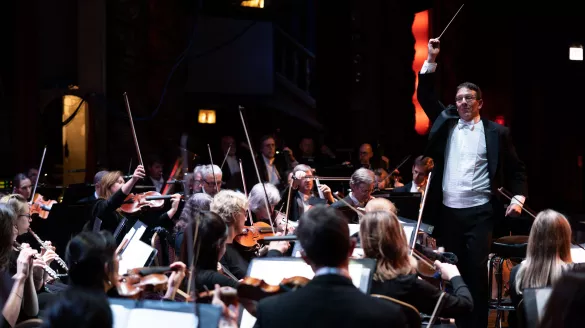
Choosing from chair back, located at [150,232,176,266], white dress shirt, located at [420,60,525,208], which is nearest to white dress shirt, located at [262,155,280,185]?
chair back, located at [150,232,176,266]

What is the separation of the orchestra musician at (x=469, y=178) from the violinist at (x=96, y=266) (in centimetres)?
208

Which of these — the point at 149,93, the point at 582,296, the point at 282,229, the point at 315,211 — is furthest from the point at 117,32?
the point at 582,296

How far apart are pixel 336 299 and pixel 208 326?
43cm

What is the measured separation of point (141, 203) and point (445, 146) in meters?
3.07

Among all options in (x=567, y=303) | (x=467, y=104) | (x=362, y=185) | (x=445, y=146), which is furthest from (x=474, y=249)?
(x=567, y=303)

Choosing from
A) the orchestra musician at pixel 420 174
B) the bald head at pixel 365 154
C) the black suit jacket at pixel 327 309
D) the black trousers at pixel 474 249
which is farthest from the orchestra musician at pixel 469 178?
the bald head at pixel 365 154

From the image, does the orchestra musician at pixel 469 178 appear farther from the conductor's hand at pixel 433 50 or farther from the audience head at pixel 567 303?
the audience head at pixel 567 303

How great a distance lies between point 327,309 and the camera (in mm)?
2340

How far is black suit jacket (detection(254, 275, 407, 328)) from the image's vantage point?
233 centimetres

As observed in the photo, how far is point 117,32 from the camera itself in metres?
10.0

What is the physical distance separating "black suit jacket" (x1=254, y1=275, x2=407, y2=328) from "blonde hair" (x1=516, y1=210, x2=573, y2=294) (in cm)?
157

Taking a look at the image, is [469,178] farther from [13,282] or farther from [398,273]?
[13,282]

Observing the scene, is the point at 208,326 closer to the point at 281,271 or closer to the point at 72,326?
the point at 72,326

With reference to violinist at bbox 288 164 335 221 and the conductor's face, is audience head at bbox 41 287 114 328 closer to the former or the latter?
the conductor's face
